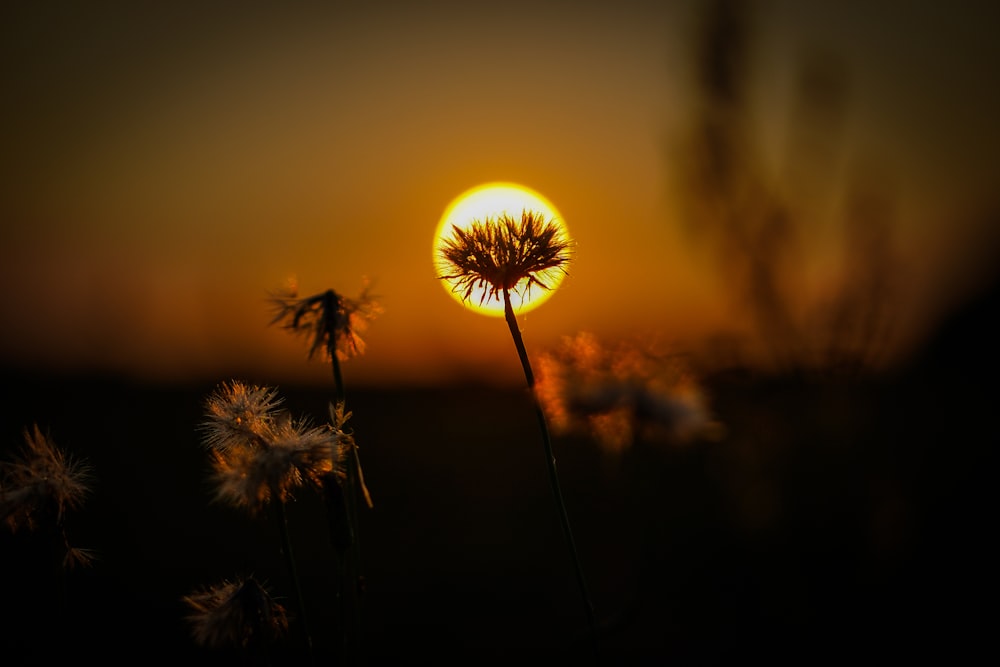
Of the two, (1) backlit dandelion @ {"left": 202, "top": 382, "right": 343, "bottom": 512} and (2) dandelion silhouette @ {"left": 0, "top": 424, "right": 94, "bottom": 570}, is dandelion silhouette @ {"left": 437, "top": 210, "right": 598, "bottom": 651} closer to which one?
(1) backlit dandelion @ {"left": 202, "top": 382, "right": 343, "bottom": 512}

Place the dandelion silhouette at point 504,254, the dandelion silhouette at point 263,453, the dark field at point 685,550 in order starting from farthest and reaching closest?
the dark field at point 685,550
the dandelion silhouette at point 504,254
the dandelion silhouette at point 263,453

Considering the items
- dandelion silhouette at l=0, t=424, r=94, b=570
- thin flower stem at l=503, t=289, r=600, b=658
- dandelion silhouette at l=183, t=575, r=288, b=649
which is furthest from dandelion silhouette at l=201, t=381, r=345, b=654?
thin flower stem at l=503, t=289, r=600, b=658

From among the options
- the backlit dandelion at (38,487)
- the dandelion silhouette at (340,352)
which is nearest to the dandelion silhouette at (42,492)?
the backlit dandelion at (38,487)

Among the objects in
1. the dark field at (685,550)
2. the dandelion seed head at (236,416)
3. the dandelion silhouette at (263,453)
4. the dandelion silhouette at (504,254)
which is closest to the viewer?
the dandelion silhouette at (263,453)

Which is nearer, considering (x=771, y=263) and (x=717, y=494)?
(x=771, y=263)

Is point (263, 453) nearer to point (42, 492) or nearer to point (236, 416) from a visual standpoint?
point (236, 416)

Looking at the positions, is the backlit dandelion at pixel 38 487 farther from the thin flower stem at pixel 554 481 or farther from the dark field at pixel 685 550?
the dark field at pixel 685 550

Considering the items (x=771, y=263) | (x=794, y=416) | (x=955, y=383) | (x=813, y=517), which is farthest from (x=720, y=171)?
(x=955, y=383)

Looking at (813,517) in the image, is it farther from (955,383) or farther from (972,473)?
(955,383)
